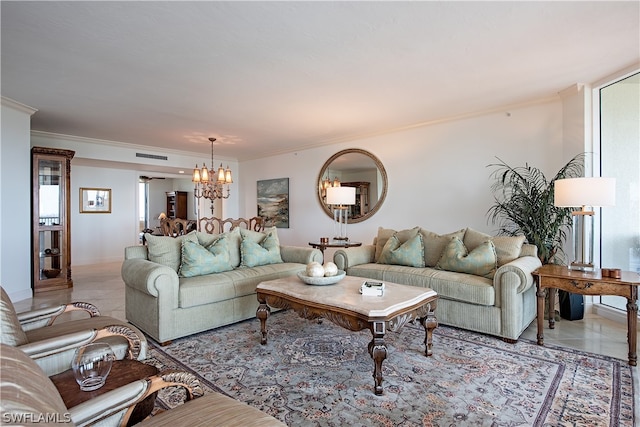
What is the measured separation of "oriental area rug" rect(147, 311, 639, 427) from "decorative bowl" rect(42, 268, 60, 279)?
3663 mm

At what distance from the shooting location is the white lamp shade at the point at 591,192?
2.78m

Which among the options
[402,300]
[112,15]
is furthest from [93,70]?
[402,300]

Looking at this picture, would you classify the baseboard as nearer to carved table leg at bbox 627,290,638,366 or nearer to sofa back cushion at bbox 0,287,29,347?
carved table leg at bbox 627,290,638,366

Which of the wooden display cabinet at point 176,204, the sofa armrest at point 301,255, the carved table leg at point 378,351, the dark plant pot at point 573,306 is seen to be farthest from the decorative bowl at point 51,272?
the dark plant pot at point 573,306

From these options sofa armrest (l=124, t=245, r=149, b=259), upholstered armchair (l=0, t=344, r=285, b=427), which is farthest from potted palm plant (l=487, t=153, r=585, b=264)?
sofa armrest (l=124, t=245, r=149, b=259)

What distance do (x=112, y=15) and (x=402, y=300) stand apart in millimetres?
2876

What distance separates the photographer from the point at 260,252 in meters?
4.00

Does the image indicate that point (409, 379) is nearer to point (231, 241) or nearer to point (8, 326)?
point (8, 326)

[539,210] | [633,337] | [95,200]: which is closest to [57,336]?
[633,337]

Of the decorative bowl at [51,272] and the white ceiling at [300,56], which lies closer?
the white ceiling at [300,56]

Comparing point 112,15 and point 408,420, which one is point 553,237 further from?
point 112,15

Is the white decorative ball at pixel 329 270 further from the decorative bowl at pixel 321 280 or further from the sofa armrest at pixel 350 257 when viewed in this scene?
the sofa armrest at pixel 350 257

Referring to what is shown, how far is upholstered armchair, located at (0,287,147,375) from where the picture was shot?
4.88ft

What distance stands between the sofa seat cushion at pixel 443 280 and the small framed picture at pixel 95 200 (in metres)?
6.71
